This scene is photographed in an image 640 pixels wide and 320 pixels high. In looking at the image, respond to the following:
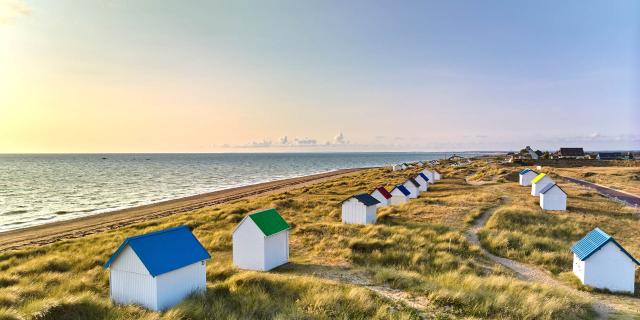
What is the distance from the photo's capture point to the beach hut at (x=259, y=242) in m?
18.9

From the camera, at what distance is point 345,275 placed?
17328mm

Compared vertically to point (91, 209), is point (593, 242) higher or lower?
higher

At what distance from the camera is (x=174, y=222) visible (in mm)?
35438

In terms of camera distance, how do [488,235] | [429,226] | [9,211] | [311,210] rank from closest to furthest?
[488,235]
[429,226]
[311,210]
[9,211]

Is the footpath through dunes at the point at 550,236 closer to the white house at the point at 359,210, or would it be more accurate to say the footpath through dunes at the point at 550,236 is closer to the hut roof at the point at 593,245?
the hut roof at the point at 593,245

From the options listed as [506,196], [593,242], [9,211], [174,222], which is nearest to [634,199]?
[506,196]

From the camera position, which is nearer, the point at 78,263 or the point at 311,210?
the point at 78,263

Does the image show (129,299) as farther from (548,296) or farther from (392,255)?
(548,296)

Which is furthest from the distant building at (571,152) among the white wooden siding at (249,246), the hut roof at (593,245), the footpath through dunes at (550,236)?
the white wooden siding at (249,246)

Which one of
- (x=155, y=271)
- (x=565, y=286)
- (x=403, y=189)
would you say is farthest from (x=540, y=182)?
(x=155, y=271)

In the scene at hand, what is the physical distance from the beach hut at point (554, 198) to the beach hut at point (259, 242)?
25.0 metres

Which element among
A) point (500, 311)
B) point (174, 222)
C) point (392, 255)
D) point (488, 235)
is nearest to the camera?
point (500, 311)

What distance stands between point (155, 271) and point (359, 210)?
18124 millimetres

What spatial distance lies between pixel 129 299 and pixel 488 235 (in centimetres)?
2074
